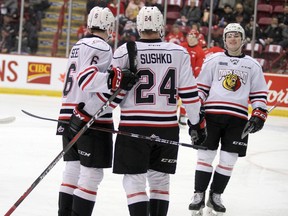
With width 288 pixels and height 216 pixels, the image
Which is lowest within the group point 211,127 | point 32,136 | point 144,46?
point 32,136

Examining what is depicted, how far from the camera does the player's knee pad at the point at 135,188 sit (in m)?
3.36

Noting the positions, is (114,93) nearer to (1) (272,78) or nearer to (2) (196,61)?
(2) (196,61)

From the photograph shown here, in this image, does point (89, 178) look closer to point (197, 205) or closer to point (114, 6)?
point (197, 205)

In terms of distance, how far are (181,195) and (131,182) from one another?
165cm

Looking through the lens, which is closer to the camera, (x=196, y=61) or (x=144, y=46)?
(x=144, y=46)

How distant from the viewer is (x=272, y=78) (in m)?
10.6

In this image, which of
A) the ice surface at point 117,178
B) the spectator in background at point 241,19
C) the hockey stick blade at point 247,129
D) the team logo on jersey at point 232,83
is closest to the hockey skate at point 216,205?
the ice surface at point 117,178

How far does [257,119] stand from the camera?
13.9 ft

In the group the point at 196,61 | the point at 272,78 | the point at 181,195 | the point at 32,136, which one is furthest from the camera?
the point at 272,78

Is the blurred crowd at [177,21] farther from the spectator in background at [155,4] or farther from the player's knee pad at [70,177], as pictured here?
the player's knee pad at [70,177]

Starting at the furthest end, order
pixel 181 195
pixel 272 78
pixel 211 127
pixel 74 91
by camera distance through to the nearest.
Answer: pixel 272 78, pixel 181 195, pixel 211 127, pixel 74 91

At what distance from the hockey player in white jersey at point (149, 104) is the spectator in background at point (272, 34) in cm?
770

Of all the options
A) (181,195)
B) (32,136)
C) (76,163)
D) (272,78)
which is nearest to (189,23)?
(272,78)

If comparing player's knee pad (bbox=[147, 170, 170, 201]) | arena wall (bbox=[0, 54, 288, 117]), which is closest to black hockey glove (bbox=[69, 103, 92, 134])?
player's knee pad (bbox=[147, 170, 170, 201])
